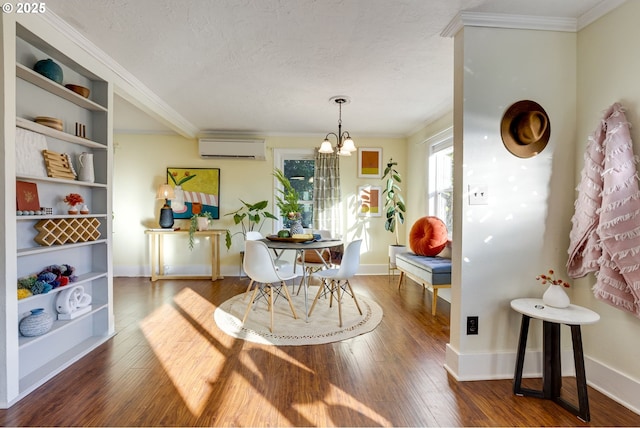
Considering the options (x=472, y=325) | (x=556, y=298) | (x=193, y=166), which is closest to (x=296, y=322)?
(x=472, y=325)

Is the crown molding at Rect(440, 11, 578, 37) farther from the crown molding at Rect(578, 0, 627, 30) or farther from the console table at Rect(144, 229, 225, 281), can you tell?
the console table at Rect(144, 229, 225, 281)

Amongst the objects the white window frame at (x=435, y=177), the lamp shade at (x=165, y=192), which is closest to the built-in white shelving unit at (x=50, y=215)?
the lamp shade at (x=165, y=192)

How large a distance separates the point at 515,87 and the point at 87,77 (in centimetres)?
326

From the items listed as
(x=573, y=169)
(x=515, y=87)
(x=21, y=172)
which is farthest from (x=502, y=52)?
(x=21, y=172)

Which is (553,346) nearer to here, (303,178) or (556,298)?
(556,298)

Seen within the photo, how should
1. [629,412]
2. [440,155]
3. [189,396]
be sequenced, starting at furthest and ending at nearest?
[440,155], [189,396], [629,412]

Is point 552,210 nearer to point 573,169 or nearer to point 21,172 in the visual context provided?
point 573,169

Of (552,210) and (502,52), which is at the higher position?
(502,52)

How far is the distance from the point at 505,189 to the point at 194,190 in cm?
439

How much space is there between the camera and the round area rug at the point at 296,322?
256 cm

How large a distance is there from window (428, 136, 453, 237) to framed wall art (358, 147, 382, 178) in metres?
0.99

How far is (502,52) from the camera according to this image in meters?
1.95

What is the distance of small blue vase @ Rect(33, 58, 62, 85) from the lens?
6.39 feet

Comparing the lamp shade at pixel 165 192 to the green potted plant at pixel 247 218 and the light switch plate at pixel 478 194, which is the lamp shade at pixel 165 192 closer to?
the green potted plant at pixel 247 218
